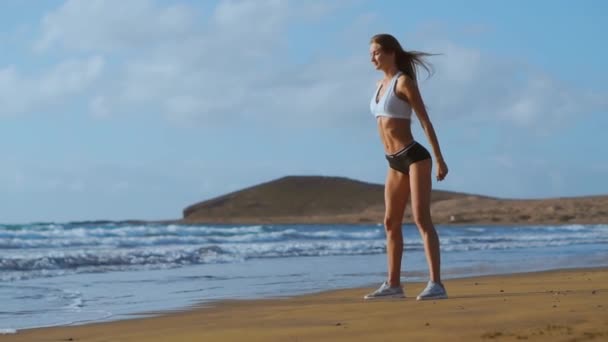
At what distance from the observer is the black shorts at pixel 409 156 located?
6.17 m

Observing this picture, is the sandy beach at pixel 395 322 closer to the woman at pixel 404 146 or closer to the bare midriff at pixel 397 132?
the woman at pixel 404 146

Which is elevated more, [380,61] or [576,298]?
[380,61]

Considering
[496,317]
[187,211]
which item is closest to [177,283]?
[496,317]

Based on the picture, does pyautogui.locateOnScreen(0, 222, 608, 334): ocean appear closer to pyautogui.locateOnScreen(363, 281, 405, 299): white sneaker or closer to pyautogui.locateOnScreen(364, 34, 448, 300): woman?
pyautogui.locateOnScreen(363, 281, 405, 299): white sneaker

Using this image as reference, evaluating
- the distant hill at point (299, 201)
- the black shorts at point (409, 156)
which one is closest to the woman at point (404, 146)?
the black shorts at point (409, 156)

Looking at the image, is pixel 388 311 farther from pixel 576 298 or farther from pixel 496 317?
pixel 576 298

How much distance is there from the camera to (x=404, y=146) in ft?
20.4

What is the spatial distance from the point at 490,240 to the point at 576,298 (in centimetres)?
1962

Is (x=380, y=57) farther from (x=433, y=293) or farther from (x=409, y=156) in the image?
(x=433, y=293)

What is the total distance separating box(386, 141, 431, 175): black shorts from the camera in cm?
617

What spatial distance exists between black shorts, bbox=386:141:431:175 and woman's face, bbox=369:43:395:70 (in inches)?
20.3

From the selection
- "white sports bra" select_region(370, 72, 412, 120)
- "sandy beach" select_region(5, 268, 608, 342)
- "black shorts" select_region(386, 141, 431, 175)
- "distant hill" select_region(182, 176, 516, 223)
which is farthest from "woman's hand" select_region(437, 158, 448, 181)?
"distant hill" select_region(182, 176, 516, 223)

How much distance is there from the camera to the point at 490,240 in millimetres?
25000

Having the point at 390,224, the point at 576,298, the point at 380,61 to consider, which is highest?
the point at 380,61
